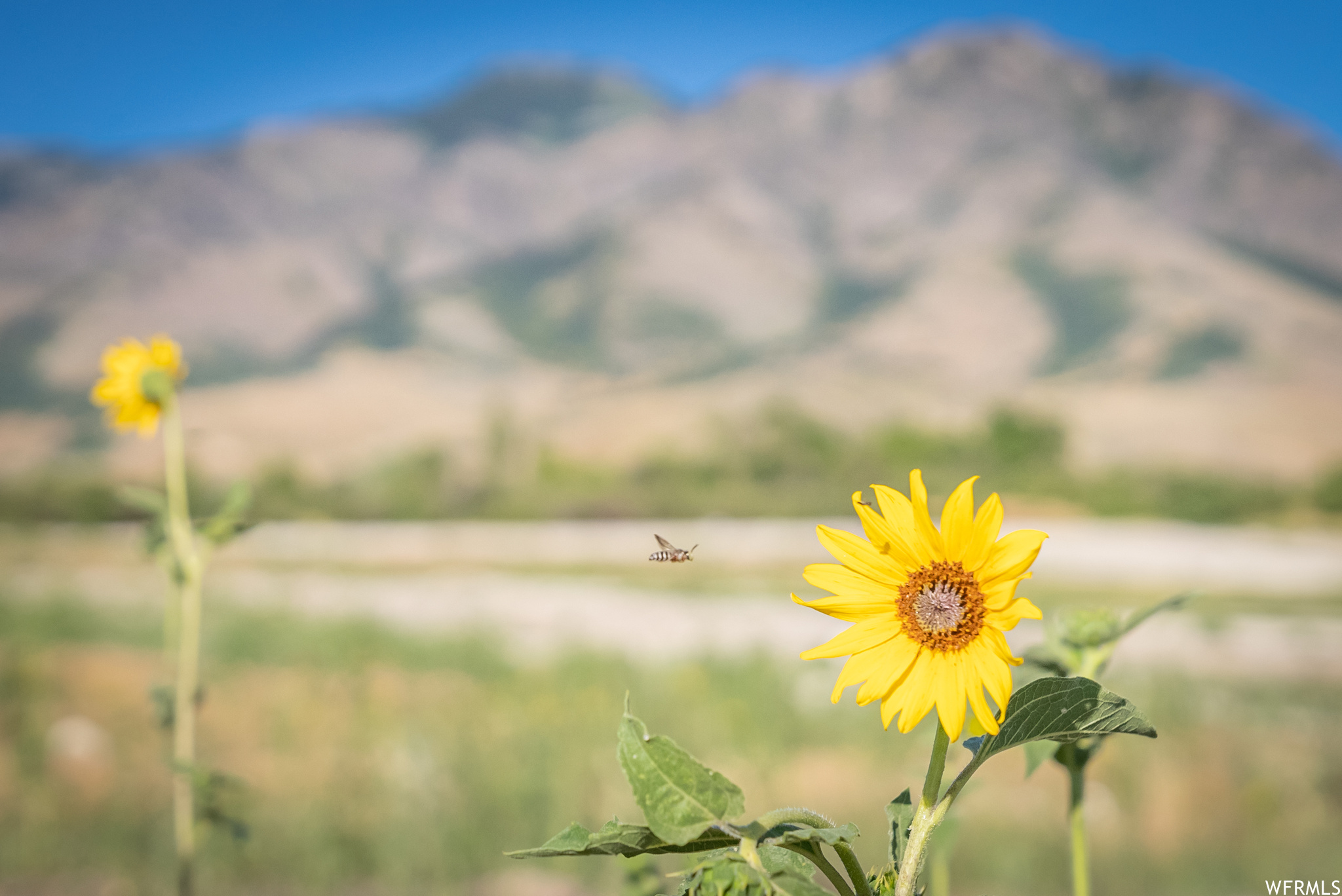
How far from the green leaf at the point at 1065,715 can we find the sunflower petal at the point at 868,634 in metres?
0.13

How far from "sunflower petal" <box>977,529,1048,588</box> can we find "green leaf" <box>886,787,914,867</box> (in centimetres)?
21

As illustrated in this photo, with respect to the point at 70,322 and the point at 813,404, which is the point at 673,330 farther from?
the point at 70,322

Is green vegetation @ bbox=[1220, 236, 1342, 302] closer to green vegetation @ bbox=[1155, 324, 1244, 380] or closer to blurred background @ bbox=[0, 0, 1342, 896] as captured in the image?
blurred background @ bbox=[0, 0, 1342, 896]

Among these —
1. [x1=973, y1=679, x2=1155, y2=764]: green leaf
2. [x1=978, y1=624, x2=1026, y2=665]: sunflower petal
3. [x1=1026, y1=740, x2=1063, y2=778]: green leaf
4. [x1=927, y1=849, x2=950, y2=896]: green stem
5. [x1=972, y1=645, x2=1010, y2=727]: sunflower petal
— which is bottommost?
[x1=927, y1=849, x2=950, y2=896]: green stem

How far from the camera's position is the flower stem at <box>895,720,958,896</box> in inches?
28.4

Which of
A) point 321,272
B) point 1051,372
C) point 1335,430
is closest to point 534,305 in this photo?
point 321,272

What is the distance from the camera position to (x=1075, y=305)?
99625mm

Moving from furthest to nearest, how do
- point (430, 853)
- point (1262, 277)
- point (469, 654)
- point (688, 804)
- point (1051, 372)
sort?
point (1262, 277) < point (1051, 372) < point (469, 654) < point (430, 853) < point (688, 804)

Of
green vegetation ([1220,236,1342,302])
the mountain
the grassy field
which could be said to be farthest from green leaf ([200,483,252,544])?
green vegetation ([1220,236,1342,302])

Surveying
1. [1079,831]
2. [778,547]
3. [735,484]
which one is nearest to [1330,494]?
[735,484]

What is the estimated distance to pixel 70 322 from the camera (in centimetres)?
10444

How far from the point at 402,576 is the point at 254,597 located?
4060 mm

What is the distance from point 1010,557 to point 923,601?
88 mm

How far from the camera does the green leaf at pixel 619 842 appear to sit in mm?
691
